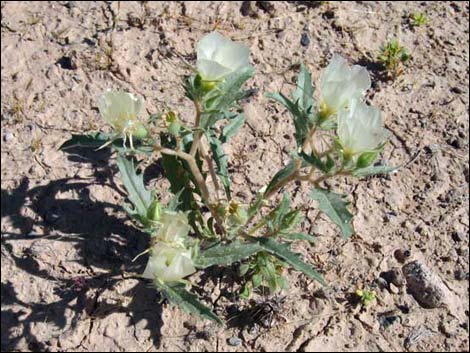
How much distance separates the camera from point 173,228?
79.8 inches

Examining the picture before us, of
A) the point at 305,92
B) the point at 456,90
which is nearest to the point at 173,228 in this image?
the point at 305,92

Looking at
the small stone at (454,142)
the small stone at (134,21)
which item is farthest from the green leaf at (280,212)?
the small stone at (134,21)

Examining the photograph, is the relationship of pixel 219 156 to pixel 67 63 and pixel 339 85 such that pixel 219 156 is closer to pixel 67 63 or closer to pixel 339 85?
pixel 339 85

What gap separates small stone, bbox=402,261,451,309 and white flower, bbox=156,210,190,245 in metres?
1.27

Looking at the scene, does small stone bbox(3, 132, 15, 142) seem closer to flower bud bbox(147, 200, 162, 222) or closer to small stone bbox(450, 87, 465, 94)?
flower bud bbox(147, 200, 162, 222)

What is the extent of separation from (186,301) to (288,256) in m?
0.40

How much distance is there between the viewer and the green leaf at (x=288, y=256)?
2148mm

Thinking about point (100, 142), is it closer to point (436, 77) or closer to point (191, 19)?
point (191, 19)

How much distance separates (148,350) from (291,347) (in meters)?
0.63

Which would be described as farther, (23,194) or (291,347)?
(23,194)

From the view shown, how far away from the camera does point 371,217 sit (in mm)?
2982

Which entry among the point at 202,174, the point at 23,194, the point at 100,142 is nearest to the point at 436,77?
the point at 202,174

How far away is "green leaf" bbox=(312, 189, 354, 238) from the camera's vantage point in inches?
78.6

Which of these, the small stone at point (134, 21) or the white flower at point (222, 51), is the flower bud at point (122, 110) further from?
the small stone at point (134, 21)
